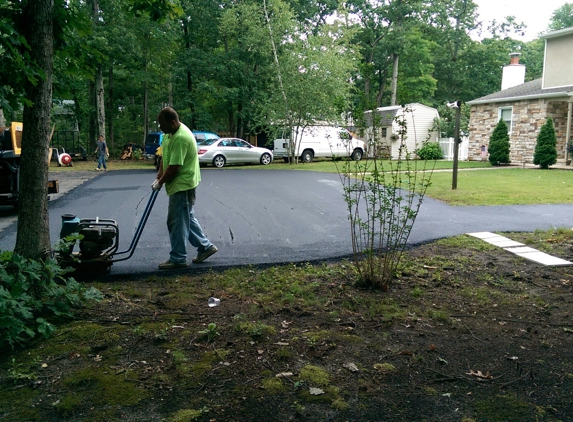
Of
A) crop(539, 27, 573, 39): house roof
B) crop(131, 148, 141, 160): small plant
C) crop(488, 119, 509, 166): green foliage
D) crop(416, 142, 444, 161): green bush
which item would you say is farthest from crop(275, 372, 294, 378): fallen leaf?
crop(131, 148, 141, 160): small plant

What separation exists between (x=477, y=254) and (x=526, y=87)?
76.9 feet

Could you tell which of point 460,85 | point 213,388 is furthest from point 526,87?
point 213,388

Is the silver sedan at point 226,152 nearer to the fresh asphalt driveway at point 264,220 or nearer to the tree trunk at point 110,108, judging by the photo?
the fresh asphalt driveway at point 264,220

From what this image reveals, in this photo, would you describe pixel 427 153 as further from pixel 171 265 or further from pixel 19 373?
pixel 19 373

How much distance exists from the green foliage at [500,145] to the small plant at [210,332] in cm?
2352

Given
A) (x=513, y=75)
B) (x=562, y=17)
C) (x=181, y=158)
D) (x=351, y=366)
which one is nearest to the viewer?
(x=351, y=366)

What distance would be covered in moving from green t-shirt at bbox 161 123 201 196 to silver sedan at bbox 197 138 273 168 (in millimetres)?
19043

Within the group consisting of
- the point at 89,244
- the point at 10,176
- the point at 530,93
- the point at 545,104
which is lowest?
the point at 89,244

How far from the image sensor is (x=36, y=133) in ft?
14.0

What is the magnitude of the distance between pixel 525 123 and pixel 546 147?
328 cm

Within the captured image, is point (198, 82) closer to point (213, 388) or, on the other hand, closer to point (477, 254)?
point (477, 254)

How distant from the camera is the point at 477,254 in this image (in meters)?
6.93

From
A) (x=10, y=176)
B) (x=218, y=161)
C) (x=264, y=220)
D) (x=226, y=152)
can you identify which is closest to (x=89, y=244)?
(x=264, y=220)

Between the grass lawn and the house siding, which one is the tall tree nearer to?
the house siding
